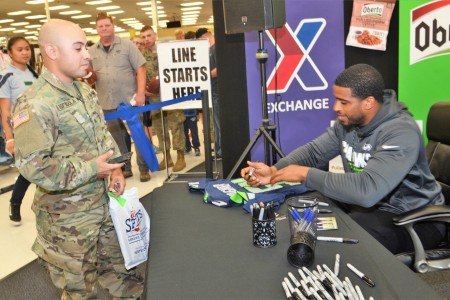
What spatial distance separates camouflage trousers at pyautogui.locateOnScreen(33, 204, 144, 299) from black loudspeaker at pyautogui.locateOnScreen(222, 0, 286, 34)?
158 cm

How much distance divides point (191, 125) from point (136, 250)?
404cm

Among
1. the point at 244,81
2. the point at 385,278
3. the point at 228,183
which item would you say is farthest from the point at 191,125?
the point at 385,278

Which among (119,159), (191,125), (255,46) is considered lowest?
(191,125)

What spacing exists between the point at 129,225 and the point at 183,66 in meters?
2.60

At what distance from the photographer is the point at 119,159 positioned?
5.84ft

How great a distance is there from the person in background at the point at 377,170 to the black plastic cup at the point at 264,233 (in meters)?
0.48

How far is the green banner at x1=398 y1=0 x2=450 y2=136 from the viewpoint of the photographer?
3.24 metres

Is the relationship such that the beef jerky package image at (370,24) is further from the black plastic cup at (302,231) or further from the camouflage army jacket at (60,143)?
the black plastic cup at (302,231)

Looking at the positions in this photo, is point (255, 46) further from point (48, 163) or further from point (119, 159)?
point (48, 163)

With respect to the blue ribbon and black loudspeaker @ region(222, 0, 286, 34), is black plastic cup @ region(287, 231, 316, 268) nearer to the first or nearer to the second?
black loudspeaker @ region(222, 0, 286, 34)

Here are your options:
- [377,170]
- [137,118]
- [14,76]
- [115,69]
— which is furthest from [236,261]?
[115,69]

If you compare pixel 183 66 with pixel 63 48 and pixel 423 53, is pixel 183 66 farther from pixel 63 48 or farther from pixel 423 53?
pixel 63 48

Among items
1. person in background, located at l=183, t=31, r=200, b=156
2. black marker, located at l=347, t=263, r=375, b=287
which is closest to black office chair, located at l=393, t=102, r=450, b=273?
black marker, located at l=347, t=263, r=375, b=287

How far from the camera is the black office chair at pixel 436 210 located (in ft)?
5.32
